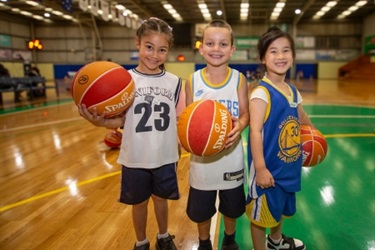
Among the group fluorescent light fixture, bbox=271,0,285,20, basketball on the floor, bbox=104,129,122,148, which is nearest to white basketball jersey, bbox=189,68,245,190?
basketball on the floor, bbox=104,129,122,148

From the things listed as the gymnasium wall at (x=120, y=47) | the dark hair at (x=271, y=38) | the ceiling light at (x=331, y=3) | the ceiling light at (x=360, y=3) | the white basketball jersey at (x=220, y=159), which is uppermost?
the ceiling light at (x=360, y=3)

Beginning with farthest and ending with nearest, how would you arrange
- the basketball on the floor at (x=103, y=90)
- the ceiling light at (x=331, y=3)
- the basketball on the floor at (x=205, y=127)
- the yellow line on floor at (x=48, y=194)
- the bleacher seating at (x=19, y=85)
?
the ceiling light at (x=331, y=3), the bleacher seating at (x=19, y=85), the yellow line on floor at (x=48, y=194), the basketball on the floor at (x=103, y=90), the basketball on the floor at (x=205, y=127)

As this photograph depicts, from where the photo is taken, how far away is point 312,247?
6.98ft

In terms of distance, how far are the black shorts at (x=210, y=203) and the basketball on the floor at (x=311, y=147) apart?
453 mm

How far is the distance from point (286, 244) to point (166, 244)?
0.80 m

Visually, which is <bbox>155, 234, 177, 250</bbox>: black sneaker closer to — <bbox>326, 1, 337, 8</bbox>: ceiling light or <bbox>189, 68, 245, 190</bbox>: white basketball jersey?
<bbox>189, 68, 245, 190</bbox>: white basketball jersey

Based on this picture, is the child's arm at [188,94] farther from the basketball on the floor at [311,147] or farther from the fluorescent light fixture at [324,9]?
the fluorescent light fixture at [324,9]

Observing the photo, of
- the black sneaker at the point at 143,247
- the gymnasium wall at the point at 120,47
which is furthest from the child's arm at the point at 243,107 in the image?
the gymnasium wall at the point at 120,47

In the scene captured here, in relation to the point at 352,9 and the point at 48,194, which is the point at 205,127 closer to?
the point at 48,194

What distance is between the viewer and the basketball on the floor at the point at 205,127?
1.65m

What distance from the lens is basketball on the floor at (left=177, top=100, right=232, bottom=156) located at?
1648mm

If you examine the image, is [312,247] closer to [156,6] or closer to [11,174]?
[11,174]

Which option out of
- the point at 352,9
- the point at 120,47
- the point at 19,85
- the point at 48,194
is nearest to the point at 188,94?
the point at 48,194

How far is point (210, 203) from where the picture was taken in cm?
191
